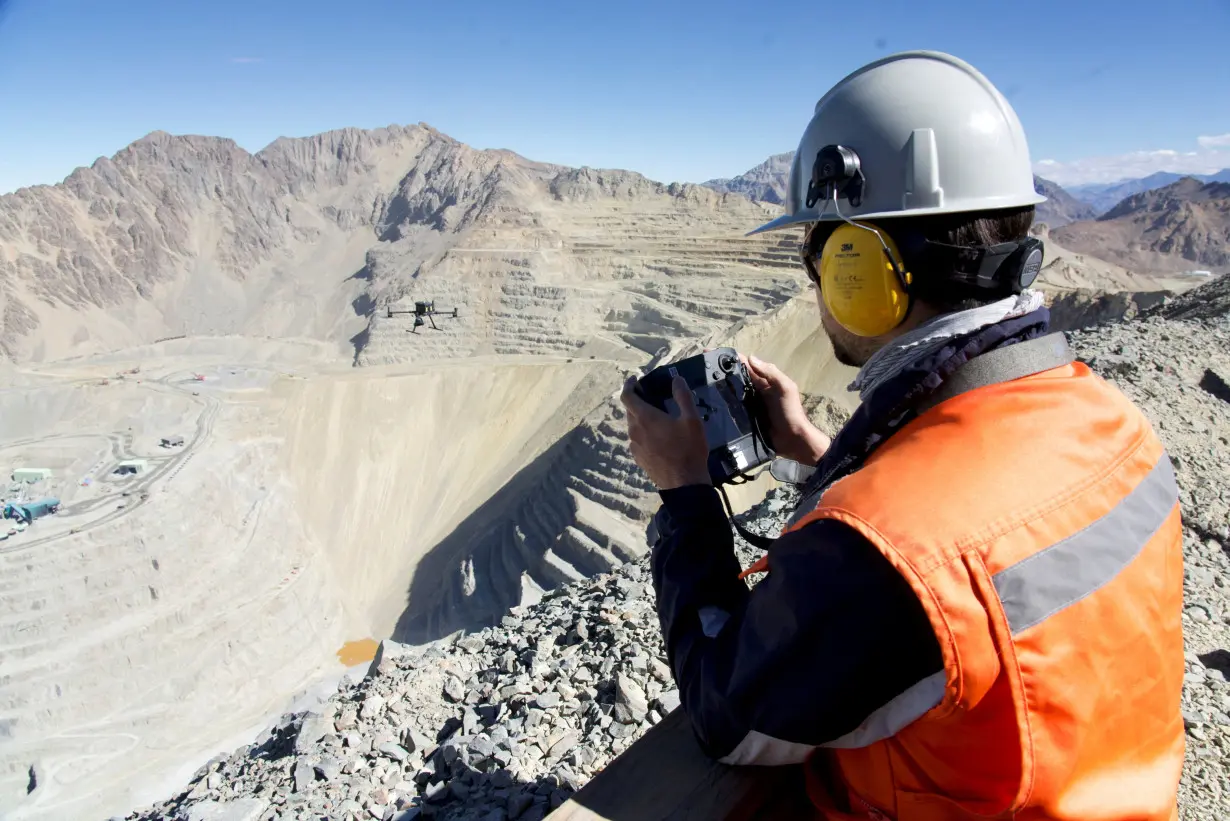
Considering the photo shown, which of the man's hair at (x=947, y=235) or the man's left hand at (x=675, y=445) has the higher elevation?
the man's hair at (x=947, y=235)

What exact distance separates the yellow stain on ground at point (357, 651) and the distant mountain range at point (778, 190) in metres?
92.3

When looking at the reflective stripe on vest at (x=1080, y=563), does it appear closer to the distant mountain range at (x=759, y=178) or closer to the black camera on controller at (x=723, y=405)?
the black camera on controller at (x=723, y=405)

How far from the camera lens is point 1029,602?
3.61 ft

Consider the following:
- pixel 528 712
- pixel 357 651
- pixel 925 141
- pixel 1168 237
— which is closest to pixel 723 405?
pixel 925 141

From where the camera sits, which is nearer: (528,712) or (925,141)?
(925,141)

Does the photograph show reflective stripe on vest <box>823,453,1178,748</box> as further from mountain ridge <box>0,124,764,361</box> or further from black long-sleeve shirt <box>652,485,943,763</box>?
mountain ridge <box>0,124,764,361</box>

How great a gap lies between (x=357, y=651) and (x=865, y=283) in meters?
24.4

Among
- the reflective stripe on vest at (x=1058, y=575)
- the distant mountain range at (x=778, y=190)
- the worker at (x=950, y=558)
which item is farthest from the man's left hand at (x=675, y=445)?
the distant mountain range at (x=778, y=190)

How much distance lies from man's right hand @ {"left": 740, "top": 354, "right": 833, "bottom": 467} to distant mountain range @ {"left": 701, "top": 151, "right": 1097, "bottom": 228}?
106232 mm

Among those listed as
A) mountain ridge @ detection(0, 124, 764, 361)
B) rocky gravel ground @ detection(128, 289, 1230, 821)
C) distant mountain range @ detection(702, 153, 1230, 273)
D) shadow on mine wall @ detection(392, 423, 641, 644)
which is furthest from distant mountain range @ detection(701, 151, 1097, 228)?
rocky gravel ground @ detection(128, 289, 1230, 821)

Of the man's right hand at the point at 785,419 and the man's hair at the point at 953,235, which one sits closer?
the man's hair at the point at 953,235

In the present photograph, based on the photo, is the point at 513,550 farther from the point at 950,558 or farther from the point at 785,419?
the point at 950,558

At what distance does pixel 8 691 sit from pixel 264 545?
8.16 metres

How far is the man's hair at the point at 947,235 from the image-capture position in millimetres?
1507
